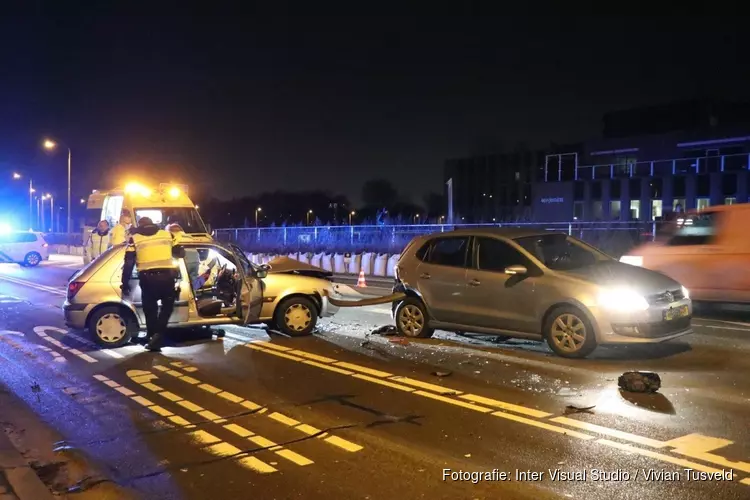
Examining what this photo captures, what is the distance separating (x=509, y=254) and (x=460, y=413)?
3467mm

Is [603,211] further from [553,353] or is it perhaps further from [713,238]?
[553,353]

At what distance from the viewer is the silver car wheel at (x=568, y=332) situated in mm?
8477

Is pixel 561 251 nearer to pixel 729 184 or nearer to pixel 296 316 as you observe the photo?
pixel 296 316

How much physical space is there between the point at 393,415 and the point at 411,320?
4045 mm

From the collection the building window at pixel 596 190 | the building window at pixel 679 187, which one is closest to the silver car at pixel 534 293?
the building window at pixel 679 187

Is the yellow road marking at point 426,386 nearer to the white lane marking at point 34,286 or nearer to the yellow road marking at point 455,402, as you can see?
the yellow road marking at point 455,402

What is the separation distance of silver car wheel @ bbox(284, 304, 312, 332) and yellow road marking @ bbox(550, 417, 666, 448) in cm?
532

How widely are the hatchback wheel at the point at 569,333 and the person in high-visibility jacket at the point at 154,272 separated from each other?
5159mm

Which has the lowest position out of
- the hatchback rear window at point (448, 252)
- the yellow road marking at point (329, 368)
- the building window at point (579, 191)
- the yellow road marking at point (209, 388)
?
the yellow road marking at point (209, 388)

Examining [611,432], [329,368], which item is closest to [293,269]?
[329,368]

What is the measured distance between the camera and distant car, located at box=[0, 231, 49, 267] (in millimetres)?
30700

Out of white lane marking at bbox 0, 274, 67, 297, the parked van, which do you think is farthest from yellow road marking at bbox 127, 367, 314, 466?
white lane marking at bbox 0, 274, 67, 297

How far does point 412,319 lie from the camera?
10.3m

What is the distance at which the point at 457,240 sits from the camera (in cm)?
1003
